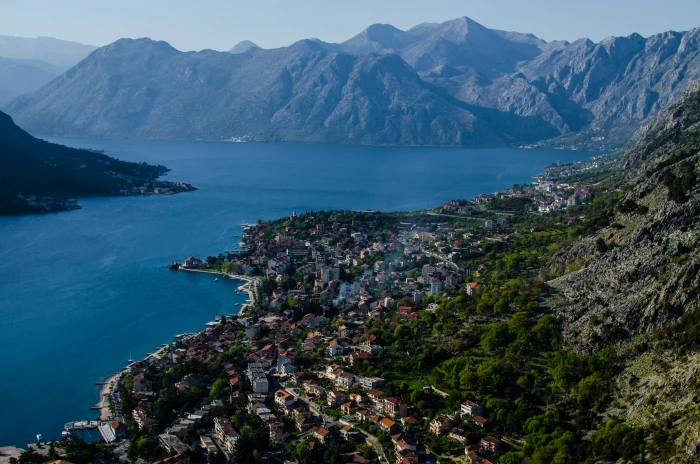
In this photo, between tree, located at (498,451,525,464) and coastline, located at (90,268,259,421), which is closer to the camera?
tree, located at (498,451,525,464)

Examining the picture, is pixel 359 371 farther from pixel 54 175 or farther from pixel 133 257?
pixel 54 175

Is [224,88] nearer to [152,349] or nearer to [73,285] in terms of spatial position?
[73,285]

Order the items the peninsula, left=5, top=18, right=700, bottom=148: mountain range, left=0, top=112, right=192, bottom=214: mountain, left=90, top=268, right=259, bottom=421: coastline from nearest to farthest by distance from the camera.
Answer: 1. the peninsula
2. left=90, top=268, right=259, bottom=421: coastline
3. left=0, top=112, right=192, bottom=214: mountain
4. left=5, top=18, right=700, bottom=148: mountain range

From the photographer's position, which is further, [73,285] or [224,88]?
[224,88]

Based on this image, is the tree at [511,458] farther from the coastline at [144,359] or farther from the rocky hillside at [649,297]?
the coastline at [144,359]

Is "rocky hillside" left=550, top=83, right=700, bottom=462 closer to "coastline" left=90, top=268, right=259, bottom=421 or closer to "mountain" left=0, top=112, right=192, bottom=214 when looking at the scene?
"coastline" left=90, top=268, right=259, bottom=421

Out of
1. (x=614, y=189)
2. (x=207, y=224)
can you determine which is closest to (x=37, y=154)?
(x=207, y=224)

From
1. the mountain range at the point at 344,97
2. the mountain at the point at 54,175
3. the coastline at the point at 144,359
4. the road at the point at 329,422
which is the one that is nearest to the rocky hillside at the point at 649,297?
the road at the point at 329,422

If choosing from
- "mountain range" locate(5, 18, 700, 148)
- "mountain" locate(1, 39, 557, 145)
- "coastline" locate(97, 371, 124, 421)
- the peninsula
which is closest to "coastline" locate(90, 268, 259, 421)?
"coastline" locate(97, 371, 124, 421)
